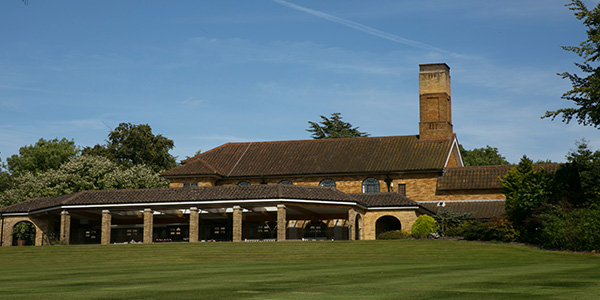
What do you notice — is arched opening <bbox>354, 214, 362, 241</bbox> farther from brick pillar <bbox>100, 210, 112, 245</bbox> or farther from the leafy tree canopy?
brick pillar <bbox>100, 210, 112, 245</bbox>

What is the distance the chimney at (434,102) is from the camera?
188 feet

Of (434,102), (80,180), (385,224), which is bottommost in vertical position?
(385,224)

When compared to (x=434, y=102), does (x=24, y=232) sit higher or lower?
lower

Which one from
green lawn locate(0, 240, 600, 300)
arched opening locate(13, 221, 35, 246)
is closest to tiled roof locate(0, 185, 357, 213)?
green lawn locate(0, 240, 600, 300)

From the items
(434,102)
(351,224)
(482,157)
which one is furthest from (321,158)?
(482,157)

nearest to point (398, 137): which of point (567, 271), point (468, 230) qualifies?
point (468, 230)

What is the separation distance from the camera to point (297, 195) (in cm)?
4356

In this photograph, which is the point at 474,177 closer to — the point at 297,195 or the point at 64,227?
the point at 297,195

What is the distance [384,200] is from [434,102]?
504 inches

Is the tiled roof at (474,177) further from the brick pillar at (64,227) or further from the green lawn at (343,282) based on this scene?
the brick pillar at (64,227)

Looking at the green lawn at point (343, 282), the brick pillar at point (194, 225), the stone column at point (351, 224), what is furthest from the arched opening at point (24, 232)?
the green lawn at point (343, 282)

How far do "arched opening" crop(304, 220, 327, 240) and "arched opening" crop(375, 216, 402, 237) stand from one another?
3.70 metres

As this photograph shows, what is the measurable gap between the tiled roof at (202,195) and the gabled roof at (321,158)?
8236mm

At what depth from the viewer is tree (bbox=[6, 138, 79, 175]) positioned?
8269cm
